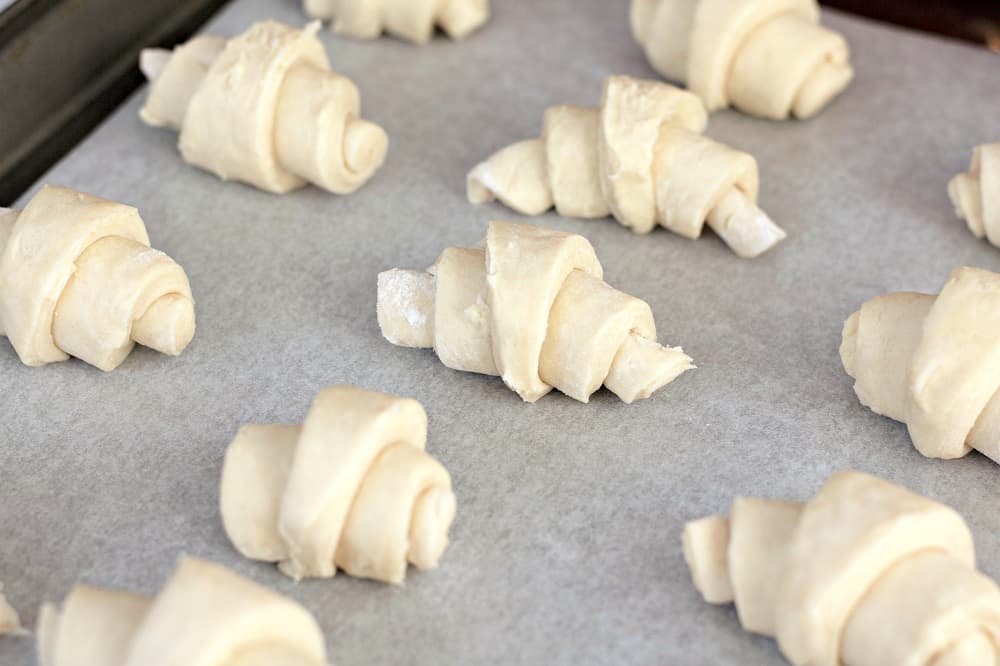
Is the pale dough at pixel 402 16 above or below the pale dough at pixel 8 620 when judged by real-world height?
above

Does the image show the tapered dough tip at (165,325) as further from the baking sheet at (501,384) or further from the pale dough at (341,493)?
the pale dough at (341,493)

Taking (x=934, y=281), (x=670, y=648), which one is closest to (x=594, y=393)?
(x=670, y=648)

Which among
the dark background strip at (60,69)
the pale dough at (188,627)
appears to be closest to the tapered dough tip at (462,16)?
the dark background strip at (60,69)

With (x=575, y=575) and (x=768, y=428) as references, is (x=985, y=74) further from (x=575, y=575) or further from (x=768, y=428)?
(x=575, y=575)

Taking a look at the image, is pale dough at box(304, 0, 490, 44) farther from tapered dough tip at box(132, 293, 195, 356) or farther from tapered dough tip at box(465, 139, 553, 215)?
tapered dough tip at box(132, 293, 195, 356)

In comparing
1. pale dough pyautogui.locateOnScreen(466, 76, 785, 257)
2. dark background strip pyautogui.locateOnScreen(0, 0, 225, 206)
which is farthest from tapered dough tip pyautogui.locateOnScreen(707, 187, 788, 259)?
dark background strip pyautogui.locateOnScreen(0, 0, 225, 206)

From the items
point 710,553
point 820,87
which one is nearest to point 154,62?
point 820,87
